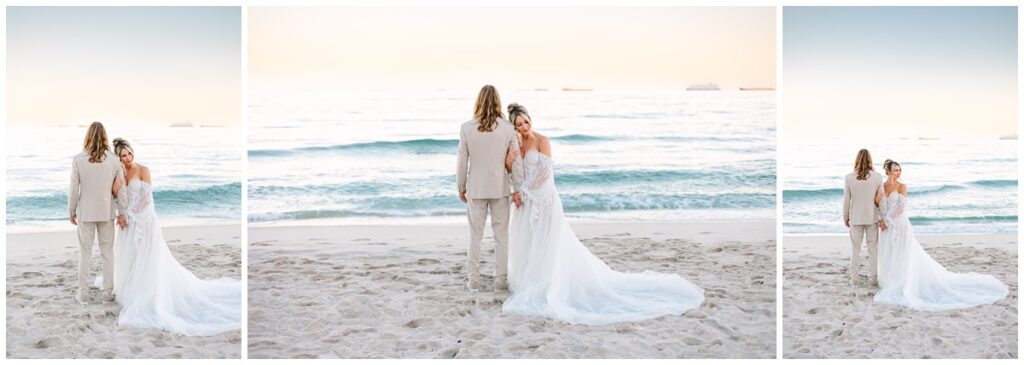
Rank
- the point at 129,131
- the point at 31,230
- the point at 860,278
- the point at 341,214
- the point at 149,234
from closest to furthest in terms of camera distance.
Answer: the point at 149,234 → the point at 860,278 → the point at 31,230 → the point at 129,131 → the point at 341,214

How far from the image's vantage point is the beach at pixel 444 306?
5.19 m

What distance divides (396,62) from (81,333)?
4.65 metres

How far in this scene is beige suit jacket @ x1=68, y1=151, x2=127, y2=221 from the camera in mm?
5352

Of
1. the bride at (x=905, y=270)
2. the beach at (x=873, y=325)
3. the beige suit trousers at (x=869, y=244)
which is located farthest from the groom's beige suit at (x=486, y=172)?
the bride at (x=905, y=270)

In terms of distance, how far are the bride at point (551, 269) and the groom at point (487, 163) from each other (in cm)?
7

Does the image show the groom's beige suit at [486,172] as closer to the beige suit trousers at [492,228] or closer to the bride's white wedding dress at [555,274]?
the beige suit trousers at [492,228]

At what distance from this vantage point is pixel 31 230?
25.6ft

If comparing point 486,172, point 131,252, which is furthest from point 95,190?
point 486,172

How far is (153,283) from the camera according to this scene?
5.48 metres

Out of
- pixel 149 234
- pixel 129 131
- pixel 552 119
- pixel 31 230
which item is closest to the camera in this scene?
pixel 149 234

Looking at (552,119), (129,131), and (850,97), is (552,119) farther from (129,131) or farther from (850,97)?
(129,131)

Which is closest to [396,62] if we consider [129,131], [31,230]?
[129,131]

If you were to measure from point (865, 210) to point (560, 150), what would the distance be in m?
4.73

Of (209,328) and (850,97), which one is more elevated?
(850,97)
